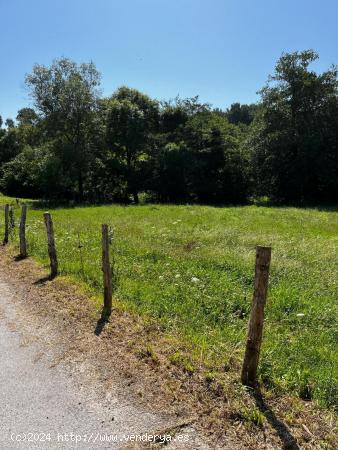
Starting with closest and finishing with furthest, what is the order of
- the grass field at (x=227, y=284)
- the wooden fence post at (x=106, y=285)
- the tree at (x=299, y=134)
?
the grass field at (x=227, y=284) → the wooden fence post at (x=106, y=285) → the tree at (x=299, y=134)

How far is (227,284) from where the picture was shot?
7621 millimetres

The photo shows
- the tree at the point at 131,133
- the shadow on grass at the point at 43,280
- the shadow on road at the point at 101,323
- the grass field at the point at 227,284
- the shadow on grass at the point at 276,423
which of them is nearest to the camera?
the shadow on grass at the point at 276,423

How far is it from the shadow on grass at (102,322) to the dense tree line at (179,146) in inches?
989

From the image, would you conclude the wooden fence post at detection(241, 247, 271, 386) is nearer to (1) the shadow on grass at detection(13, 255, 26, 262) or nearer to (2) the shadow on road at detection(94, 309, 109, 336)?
(2) the shadow on road at detection(94, 309, 109, 336)

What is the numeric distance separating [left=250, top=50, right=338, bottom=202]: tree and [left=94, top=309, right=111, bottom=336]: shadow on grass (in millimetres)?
27319

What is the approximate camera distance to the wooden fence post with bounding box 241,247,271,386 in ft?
13.3

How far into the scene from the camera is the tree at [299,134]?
97.6 ft

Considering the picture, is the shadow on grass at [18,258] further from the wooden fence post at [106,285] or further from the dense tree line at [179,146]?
the dense tree line at [179,146]

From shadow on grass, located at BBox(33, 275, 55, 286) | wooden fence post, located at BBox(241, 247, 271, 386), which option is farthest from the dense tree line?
wooden fence post, located at BBox(241, 247, 271, 386)

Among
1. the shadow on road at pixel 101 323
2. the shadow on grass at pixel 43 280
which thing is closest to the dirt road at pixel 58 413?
the shadow on road at pixel 101 323

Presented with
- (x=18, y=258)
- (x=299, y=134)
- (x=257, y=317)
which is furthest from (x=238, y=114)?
(x=257, y=317)

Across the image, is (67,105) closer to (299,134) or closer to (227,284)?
(299,134)

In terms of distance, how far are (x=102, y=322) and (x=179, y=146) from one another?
27823 mm

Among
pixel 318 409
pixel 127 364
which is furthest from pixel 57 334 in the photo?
pixel 318 409
